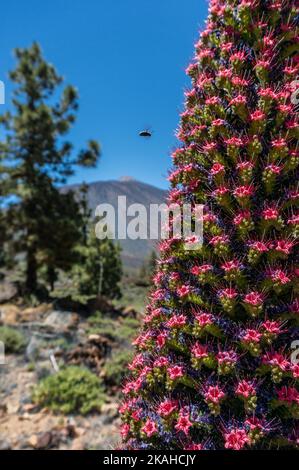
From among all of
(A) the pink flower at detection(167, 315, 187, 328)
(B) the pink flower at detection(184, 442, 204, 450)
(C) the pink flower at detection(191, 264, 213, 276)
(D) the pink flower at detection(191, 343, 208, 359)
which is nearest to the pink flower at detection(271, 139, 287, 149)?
(C) the pink flower at detection(191, 264, 213, 276)

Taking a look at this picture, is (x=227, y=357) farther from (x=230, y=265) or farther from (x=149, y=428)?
(x=149, y=428)

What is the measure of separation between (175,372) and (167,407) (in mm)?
249

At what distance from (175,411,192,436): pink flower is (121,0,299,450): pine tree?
0.03 ft

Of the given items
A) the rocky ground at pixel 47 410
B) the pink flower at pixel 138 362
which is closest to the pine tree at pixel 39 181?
the rocky ground at pixel 47 410

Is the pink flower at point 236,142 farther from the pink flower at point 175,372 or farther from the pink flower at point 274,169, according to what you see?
the pink flower at point 175,372

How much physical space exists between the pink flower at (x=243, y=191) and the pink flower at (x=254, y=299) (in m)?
0.73

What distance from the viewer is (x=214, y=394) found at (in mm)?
3045

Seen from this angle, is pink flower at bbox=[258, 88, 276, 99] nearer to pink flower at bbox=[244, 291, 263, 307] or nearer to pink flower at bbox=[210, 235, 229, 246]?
pink flower at bbox=[210, 235, 229, 246]

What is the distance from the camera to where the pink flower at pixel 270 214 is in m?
3.20

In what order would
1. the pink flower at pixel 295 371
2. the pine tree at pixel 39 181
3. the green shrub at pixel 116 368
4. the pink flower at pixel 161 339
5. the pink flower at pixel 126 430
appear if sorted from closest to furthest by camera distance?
the pink flower at pixel 295 371, the pink flower at pixel 161 339, the pink flower at pixel 126 430, the green shrub at pixel 116 368, the pine tree at pixel 39 181

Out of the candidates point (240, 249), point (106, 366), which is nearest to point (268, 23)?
point (240, 249)

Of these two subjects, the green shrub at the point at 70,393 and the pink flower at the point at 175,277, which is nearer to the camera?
the pink flower at the point at 175,277

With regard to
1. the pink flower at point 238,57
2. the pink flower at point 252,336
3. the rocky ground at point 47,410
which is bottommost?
the rocky ground at point 47,410

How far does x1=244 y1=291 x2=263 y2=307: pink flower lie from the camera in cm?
310
